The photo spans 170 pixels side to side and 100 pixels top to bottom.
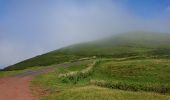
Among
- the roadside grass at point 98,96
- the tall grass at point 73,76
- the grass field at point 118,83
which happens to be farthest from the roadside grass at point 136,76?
the roadside grass at point 98,96

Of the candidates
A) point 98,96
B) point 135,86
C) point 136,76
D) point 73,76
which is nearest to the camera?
point 98,96

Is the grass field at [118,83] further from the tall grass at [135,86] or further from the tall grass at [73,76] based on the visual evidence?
the tall grass at [73,76]

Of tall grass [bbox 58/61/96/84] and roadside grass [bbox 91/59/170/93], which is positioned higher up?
tall grass [bbox 58/61/96/84]

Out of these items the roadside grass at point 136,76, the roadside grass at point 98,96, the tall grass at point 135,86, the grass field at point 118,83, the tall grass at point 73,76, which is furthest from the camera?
the tall grass at point 73,76

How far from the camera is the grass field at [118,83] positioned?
35322 millimetres

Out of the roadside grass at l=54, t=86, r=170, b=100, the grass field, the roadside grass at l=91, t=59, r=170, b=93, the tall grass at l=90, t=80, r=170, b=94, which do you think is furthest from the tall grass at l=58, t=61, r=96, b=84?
the roadside grass at l=54, t=86, r=170, b=100

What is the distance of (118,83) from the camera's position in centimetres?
4947

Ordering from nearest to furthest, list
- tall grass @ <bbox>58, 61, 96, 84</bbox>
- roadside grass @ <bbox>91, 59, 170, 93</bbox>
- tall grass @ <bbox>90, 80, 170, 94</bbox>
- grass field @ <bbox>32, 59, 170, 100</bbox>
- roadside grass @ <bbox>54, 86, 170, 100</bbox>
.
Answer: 1. roadside grass @ <bbox>54, 86, 170, 100</bbox>
2. grass field @ <bbox>32, 59, 170, 100</bbox>
3. tall grass @ <bbox>90, 80, 170, 94</bbox>
4. roadside grass @ <bbox>91, 59, 170, 93</bbox>
5. tall grass @ <bbox>58, 61, 96, 84</bbox>

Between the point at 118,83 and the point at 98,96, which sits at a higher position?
the point at 98,96

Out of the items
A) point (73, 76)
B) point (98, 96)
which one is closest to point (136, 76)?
point (73, 76)

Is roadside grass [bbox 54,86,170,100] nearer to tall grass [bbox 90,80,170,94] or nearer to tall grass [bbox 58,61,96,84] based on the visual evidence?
A: tall grass [bbox 90,80,170,94]

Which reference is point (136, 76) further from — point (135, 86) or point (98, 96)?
point (98, 96)

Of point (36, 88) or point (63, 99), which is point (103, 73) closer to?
point (36, 88)

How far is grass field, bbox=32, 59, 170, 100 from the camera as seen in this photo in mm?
35322
